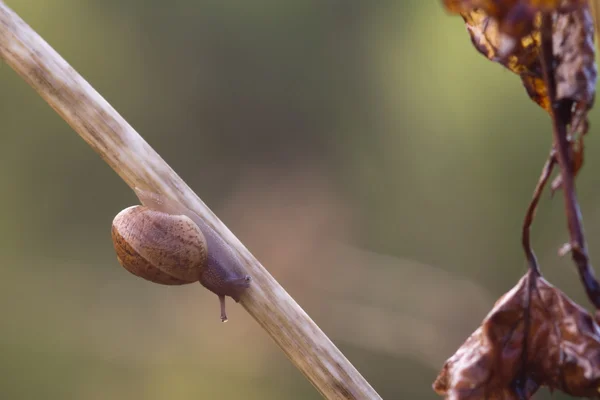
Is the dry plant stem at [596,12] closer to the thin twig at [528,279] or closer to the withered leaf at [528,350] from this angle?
the thin twig at [528,279]

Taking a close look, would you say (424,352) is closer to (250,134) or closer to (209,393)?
(209,393)

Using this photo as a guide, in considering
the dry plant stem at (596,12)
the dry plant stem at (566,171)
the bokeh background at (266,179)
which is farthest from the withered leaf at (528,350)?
the bokeh background at (266,179)

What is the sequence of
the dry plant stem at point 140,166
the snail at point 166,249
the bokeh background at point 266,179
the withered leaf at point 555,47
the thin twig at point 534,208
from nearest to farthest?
the withered leaf at point 555,47
the thin twig at point 534,208
the dry plant stem at point 140,166
the snail at point 166,249
the bokeh background at point 266,179

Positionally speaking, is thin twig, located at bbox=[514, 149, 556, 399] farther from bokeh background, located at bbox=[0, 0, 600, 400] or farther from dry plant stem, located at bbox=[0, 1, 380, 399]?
bokeh background, located at bbox=[0, 0, 600, 400]

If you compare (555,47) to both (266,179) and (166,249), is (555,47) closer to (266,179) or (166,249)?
(166,249)

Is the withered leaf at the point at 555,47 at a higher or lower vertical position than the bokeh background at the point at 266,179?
higher

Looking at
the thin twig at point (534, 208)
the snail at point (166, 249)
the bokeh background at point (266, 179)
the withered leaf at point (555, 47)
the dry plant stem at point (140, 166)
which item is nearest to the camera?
the withered leaf at point (555, 47)

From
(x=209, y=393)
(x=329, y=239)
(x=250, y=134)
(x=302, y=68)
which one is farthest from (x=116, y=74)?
(x=209, y=393)
